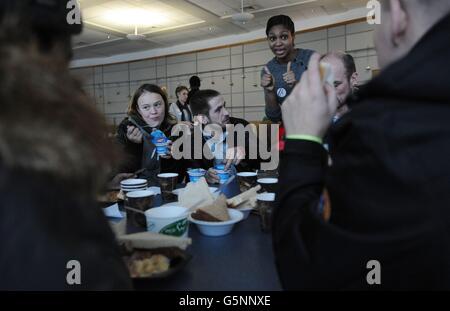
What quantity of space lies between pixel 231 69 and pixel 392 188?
8.75m

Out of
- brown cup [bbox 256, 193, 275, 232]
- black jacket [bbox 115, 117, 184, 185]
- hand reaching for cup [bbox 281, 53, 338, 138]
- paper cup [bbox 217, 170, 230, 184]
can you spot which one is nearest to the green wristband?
hand reaching for cup [bbox 281, 53, 338, 138]

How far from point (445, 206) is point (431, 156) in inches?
3.8

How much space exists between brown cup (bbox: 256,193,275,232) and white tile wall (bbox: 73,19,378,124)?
18.5ft

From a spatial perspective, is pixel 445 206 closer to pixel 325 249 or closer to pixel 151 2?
pixel 325 249

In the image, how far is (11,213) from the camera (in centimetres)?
41

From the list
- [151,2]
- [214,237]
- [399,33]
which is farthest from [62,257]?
[151,2]

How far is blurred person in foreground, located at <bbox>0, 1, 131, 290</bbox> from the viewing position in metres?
0.37

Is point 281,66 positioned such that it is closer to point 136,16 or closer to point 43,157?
point 43,157

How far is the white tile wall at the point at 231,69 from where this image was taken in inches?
277

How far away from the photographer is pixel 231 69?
8.93 meters

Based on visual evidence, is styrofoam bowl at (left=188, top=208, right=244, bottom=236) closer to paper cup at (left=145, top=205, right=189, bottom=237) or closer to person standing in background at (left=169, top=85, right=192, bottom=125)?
paper cup at (left=145, top=205, right=189, bottom=237)

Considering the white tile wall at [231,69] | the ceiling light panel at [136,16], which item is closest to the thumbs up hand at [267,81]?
the ceiling light panel at [136,16]

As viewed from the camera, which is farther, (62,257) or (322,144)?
(322,144)

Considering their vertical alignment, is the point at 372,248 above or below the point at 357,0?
below
